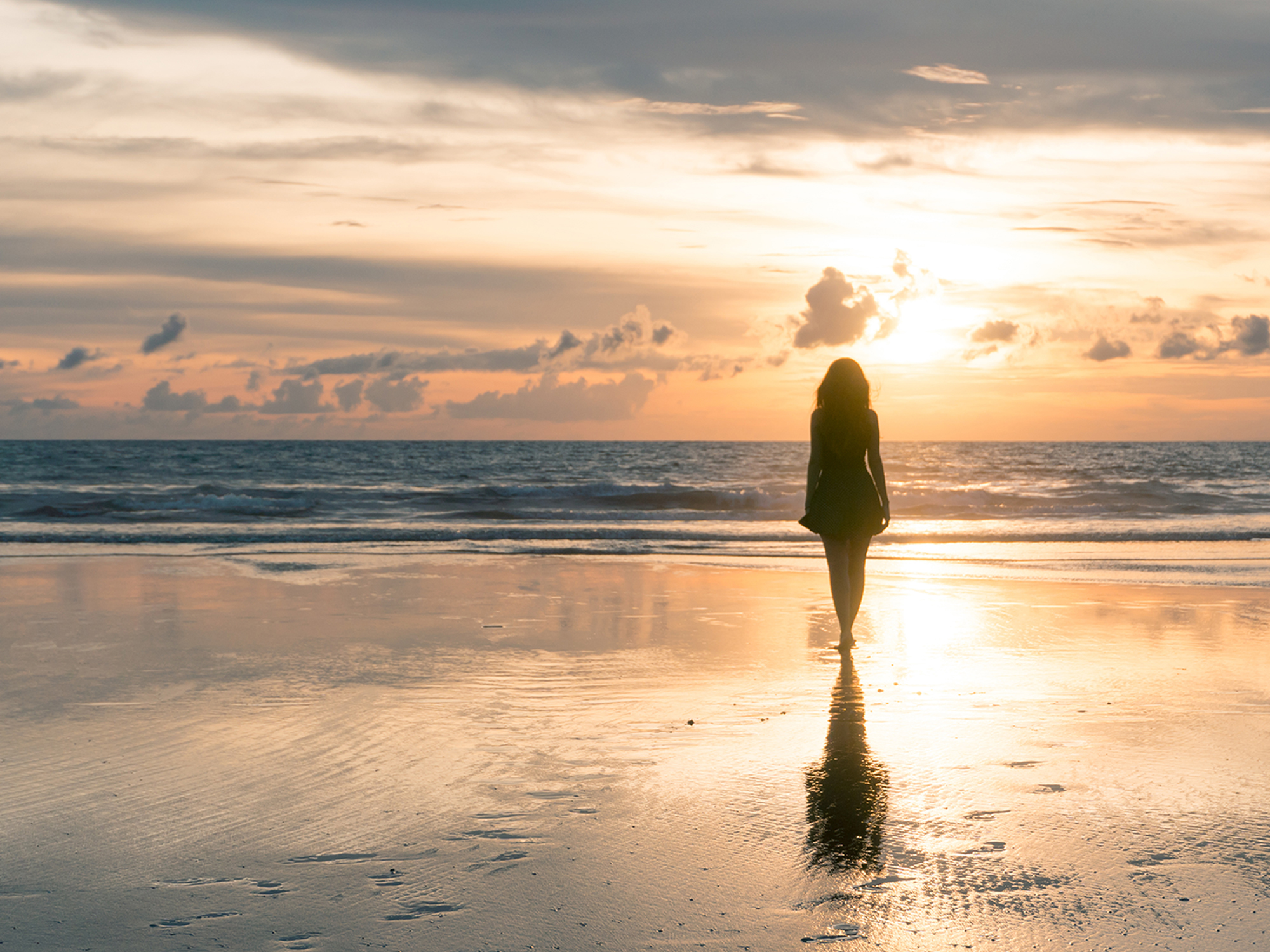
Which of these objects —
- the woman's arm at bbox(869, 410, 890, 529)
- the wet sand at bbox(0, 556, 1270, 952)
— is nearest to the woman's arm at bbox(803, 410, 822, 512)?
the woman's arm at bbox(869, 410, 890, 529)

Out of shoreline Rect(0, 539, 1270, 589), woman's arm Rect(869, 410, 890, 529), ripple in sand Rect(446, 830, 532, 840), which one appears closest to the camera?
ripple in sand Rect(446, 830, 532, 840)

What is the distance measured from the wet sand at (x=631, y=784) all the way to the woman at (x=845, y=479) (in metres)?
0.59

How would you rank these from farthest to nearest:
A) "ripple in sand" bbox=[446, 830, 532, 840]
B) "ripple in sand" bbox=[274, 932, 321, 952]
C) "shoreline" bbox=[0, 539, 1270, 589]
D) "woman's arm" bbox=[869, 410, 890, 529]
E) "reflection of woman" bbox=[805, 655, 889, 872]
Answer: "shoreline" bbox=[0, 539, 1270, 589] < "woman's arm" bbox=[869, 410, 890, 529] < "ripple in sand" bbox=[446, 830, 532, 840] < "reflection of woman" bbox=[805, 655, 889, 872] < "ripple in sand" bbox=[274, 932, 321, 952]

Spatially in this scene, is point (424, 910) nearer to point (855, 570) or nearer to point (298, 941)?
point (298, 941)

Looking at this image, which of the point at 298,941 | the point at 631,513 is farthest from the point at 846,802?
the point at 631,513

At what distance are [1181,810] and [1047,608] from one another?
5430 millimetres

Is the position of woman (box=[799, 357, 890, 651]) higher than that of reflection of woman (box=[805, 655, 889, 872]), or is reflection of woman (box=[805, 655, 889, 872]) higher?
woman (box=[799, 357, 890, 651])

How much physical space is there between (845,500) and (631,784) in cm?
358

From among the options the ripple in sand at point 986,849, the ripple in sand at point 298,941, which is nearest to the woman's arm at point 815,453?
Result: the ripple in sand at point 986,849

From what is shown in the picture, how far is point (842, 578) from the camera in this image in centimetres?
709

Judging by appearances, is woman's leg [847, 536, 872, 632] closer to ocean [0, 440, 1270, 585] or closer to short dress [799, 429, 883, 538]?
short dress [799, 429, 883, 538]

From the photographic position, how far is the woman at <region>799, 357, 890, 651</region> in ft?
22.9

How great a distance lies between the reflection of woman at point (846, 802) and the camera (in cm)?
320

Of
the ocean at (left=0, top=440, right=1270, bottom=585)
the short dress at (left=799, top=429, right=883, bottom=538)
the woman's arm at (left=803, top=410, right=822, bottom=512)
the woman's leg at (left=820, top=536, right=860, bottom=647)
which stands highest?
the woman's arm at (left=803, top=410, right=822, bottom=512)
